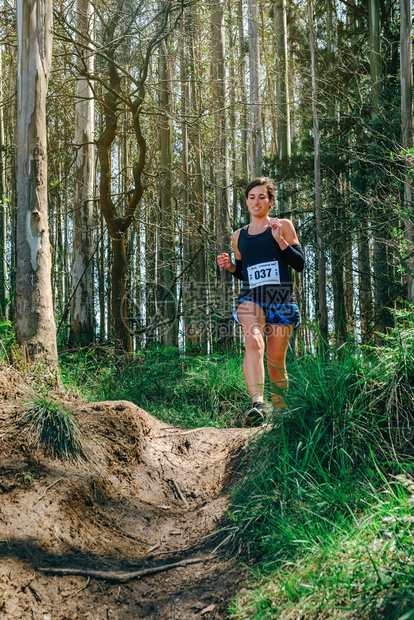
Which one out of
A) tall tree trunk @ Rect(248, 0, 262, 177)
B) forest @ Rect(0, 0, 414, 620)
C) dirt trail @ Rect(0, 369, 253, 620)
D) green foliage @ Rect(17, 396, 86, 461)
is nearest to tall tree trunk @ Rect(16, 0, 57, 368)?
forest @ Rect(0, 0, 414, 620)

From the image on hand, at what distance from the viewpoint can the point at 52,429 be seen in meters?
3.13

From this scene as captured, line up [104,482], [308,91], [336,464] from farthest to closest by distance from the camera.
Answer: [308,91]
[104,482]
[336,464]

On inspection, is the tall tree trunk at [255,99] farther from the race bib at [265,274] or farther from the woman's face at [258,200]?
the race bib at [265,274]

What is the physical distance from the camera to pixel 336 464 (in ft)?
7.98

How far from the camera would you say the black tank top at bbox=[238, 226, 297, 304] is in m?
3.70

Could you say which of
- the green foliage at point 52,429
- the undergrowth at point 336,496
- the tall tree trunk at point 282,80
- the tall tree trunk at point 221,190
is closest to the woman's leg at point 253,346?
the undergrowth at point 336,496

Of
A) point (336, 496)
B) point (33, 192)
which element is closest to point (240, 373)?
point (33, 192)

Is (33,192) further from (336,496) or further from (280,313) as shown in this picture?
(336,496)

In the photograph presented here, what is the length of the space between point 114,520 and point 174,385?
11.8ft

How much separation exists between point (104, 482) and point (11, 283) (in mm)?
9199

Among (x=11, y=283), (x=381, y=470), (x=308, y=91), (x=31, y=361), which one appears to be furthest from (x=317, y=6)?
(x=381, y=470)

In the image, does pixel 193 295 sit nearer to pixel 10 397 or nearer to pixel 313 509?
pixel 10 397

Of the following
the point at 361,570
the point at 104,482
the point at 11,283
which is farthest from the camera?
the point at 11,283

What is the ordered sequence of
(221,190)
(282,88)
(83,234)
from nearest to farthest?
(83,234) < (221,190) < (282,88)
